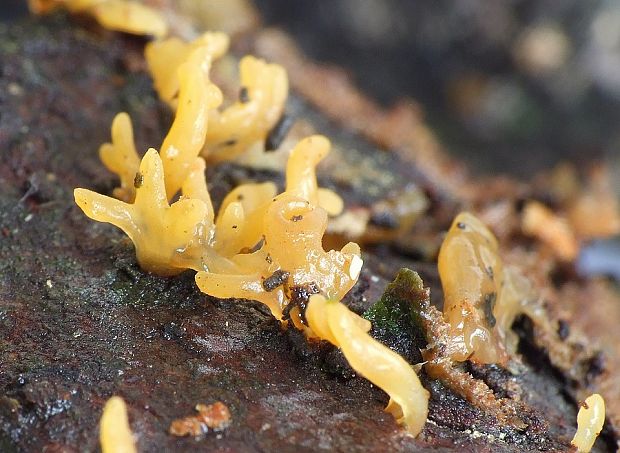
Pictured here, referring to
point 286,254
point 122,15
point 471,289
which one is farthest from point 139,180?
point 122,15

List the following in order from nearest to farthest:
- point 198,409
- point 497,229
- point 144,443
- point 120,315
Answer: point 144,443, point 198,409, point 120,315, point 497,229

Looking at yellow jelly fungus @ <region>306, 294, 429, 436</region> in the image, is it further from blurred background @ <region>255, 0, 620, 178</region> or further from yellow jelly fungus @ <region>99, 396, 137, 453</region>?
blurred background @ <region>255, 0, 620, 178</region>

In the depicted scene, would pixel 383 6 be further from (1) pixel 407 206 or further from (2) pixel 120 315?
(2) pixel 120 315

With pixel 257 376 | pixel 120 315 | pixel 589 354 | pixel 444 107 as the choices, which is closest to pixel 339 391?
pixel 257 376

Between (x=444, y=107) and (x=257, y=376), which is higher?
(x=257, y=376)

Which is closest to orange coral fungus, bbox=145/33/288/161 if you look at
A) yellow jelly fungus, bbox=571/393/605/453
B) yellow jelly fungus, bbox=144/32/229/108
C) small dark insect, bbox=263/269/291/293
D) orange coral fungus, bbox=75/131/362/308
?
yellow jelly fungus, bbox=144/32/229/108

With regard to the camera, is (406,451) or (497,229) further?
(497,229)

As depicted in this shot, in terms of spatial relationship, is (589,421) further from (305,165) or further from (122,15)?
(122,15)

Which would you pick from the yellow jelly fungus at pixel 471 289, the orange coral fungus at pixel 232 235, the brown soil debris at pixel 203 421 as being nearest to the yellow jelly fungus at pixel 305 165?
the orange coral fungus at pixel 232 235
